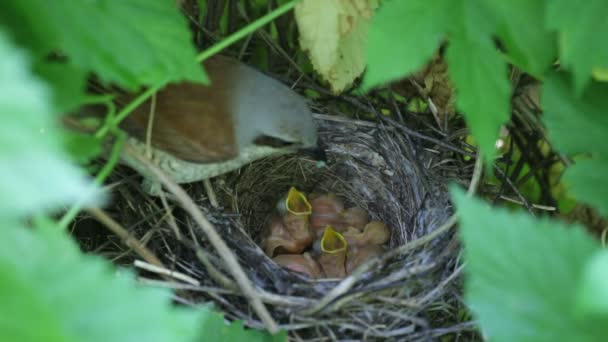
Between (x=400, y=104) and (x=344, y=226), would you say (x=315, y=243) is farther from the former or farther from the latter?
(x=400, y=104)

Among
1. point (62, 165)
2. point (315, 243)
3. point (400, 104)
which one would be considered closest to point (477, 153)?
point (400, 104)

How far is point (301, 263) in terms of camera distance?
2598 mm

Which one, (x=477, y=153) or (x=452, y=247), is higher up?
(x=477, y=153)

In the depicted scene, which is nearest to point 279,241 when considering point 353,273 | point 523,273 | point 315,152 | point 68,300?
point 315,152

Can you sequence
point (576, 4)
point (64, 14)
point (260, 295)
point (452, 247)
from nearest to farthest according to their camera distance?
point (64, 14) → point (576, 4) → point (260, 295) → point (452, 247)

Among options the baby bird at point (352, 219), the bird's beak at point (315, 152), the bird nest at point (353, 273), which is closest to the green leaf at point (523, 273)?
the bird nest at point (353, 273)

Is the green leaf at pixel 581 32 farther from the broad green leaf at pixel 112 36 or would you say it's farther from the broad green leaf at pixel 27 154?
the broad green leaf at pixel 27 154

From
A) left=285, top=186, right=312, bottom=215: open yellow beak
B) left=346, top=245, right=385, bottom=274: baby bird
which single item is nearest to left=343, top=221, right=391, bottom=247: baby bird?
left=346, top=245, right=385, bottom=274: baby bird

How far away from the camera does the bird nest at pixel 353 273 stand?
195cm

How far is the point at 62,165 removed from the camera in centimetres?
74

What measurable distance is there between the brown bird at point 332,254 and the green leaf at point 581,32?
1.51m

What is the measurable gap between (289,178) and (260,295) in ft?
3.90

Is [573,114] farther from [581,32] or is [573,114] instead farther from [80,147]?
[80,147]

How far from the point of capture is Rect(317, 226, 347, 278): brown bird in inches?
106
